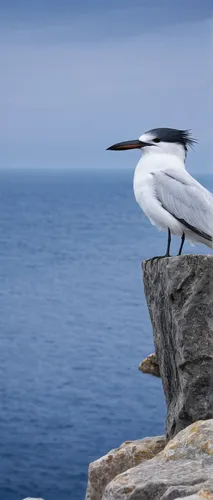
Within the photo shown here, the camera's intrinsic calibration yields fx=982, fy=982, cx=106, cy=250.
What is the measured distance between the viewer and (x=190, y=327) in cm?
1082

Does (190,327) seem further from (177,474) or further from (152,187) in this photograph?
(177,474)

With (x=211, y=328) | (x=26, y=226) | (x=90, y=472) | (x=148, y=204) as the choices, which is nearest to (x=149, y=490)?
(x=211, y=328)

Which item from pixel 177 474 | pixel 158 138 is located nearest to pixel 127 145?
pixel 158 138

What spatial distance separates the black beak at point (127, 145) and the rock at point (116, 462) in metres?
3.55

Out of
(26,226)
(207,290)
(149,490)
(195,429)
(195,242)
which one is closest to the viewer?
(149,490)

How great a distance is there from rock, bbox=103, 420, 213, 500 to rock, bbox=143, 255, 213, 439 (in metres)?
1.95

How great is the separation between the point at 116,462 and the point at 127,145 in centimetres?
378

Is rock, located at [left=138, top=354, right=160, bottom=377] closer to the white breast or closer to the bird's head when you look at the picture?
the white breast

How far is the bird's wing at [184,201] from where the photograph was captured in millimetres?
12031

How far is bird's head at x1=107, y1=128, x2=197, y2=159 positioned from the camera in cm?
1199

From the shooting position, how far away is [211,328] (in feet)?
35.4

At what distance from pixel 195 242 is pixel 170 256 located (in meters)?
1.17

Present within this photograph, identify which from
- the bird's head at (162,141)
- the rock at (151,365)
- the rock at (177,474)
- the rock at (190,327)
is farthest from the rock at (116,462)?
the bird's head at (162,141)

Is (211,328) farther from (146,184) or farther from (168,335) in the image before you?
(146,184)
